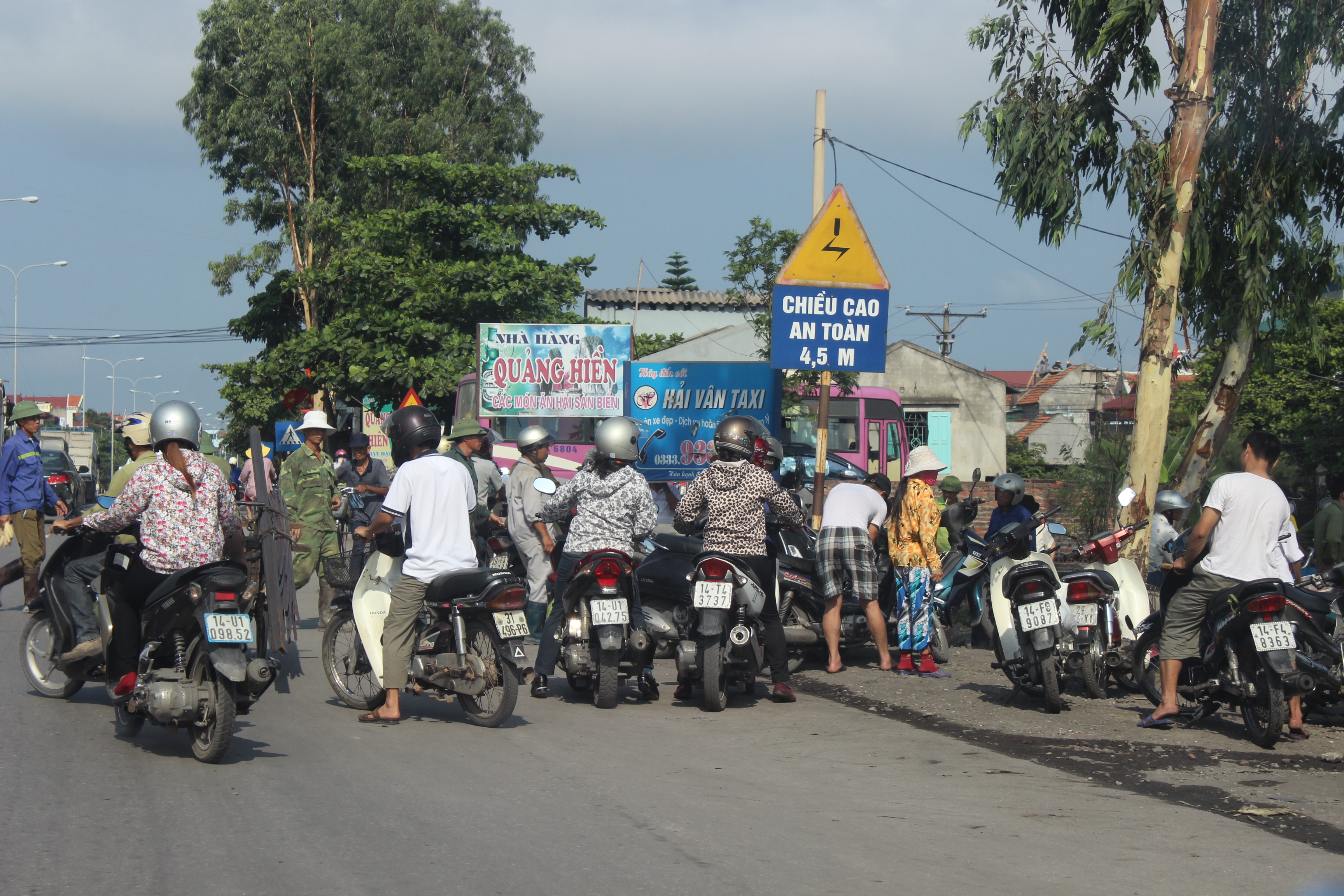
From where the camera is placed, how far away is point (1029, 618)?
778 cm

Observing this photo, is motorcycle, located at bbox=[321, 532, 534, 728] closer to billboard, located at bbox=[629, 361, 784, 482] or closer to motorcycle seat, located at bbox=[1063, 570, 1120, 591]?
motorcycle seat, located at bbox=[1063, 570, 1120, 591]

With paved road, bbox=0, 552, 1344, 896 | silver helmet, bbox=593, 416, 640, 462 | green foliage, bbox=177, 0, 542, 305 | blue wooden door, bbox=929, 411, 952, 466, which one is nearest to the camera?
paved road, bbox=0, 552, 1344, 896

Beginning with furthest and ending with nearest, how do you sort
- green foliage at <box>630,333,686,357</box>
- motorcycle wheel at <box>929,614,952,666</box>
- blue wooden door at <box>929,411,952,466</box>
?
1. blue wooden door at <box>929,411,952,466</box>
2. green foliage at <box>630,333,686,357</box>
3. motorcycle wheel at <box>929,614,952,666</box>

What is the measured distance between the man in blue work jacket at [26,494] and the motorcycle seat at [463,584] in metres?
6.25

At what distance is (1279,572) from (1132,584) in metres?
A: 1.88

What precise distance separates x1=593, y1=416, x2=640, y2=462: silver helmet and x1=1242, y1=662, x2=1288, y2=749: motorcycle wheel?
13.1ft

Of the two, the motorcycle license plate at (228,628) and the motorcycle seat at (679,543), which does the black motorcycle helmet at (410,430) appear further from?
the motorcycle seat at (679,543)

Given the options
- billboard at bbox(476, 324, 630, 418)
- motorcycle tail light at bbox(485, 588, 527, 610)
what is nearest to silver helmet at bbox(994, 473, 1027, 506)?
motorcycle tail light at bbox(485, 588, 527, 610)

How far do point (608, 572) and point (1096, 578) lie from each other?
10.6 feet

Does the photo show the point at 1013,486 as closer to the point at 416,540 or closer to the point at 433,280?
the point at 416,540

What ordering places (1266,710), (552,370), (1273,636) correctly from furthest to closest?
(552,370), (1266,710), (1273,636)

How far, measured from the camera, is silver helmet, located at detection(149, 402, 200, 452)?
6387 mm

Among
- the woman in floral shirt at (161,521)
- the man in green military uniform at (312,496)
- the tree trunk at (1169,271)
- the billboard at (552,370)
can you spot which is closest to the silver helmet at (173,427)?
the woman in floral shirt at (161,521)

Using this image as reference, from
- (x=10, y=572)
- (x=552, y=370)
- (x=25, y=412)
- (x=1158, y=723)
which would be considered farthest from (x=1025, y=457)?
(x=10, y=572)
